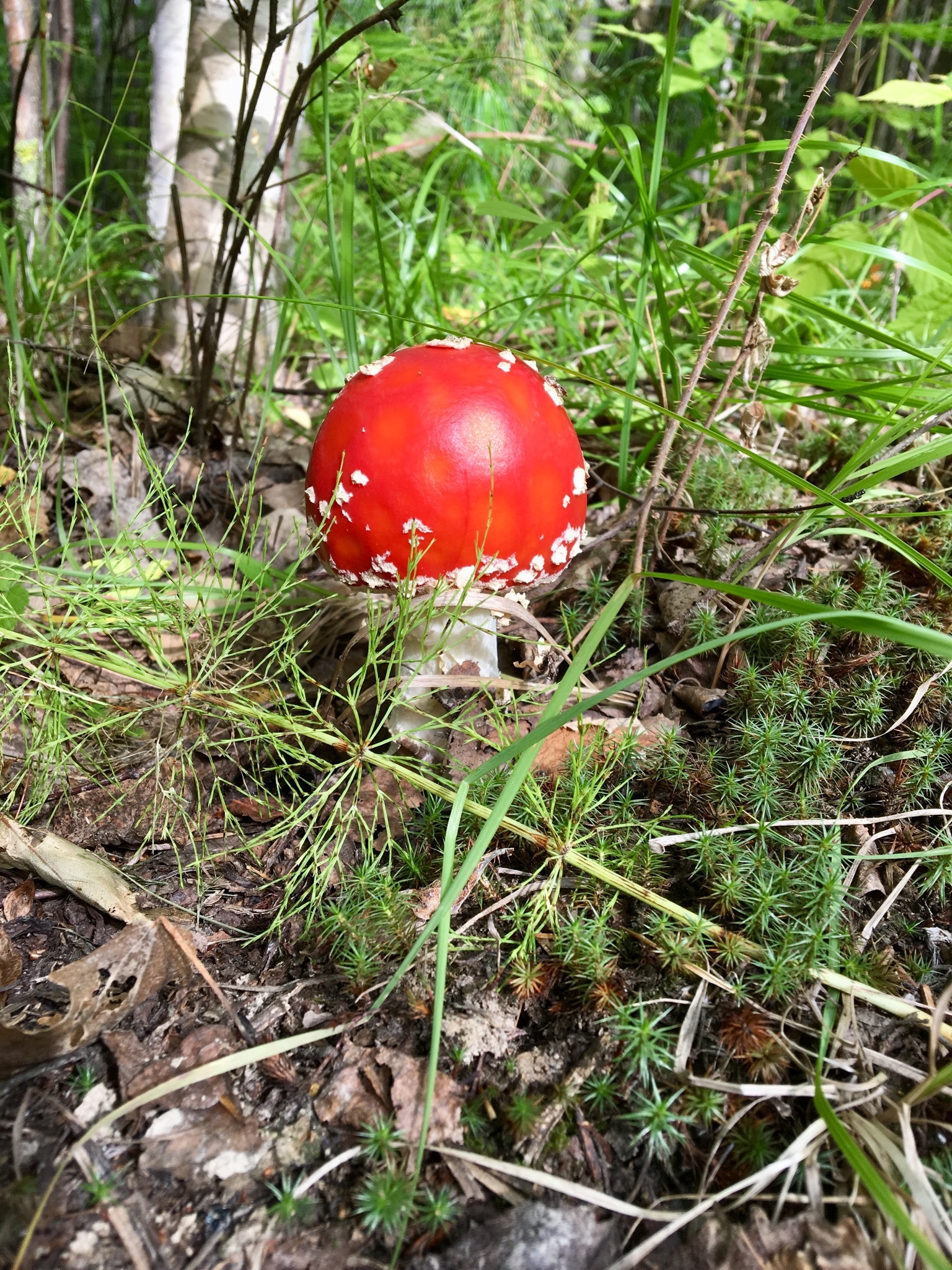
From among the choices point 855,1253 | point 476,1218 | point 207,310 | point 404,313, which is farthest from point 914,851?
point 207,310

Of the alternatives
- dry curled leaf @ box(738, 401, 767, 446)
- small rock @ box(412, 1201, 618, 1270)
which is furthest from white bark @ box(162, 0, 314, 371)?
small rock @ box(412, 1201, 618, 1270)

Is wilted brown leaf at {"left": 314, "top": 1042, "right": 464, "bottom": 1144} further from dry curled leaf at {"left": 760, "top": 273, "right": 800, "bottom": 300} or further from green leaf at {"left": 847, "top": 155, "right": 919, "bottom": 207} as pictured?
green leaf at {"left": 847, "top": 155, "right": 919, "bottom": 207}

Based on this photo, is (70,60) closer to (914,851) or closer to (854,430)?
(854,430)

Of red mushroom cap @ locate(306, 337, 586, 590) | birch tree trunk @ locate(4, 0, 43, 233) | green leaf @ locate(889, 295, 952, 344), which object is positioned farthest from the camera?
birch tree trunk @ locate(4, 0, 43, 233)

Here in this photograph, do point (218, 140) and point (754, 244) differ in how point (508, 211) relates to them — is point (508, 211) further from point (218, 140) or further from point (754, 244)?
point (218, 140)

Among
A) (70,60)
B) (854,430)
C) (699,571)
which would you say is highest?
(70,60)

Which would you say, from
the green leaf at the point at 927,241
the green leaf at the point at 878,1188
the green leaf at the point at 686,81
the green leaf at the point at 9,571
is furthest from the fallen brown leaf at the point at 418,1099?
the green leaf at the point at 686,81
